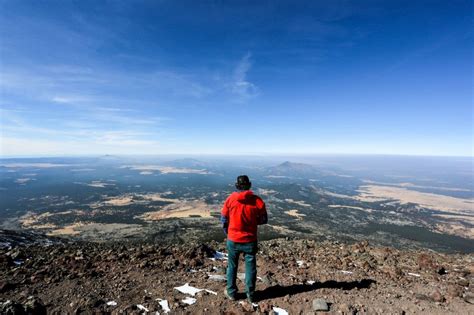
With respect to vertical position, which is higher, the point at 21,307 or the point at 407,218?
the point at 21,307

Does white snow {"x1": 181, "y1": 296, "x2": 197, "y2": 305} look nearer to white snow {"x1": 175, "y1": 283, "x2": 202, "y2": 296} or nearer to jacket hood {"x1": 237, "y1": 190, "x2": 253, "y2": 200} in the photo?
white snow {"x1": 175, "y1": 283, "x2": 202, "y2": 296}

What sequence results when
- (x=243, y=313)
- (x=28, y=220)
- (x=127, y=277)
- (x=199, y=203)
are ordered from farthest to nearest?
(x=199, y=203) < (x=28, y=220) < (x=127, y=277) < (x=243, y=313)

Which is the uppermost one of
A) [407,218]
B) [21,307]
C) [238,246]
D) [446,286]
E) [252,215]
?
[252,215]

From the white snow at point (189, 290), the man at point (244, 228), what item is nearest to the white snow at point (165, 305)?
the white snow at point (189, 290)

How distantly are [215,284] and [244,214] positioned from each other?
9.88ft

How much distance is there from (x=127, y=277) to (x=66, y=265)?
2875mm

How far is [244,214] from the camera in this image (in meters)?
6.27

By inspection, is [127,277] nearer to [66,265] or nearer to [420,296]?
[66,265]

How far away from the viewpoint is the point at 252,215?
20.7ft

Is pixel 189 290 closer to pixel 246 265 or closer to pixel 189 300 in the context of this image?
pixel 189 300

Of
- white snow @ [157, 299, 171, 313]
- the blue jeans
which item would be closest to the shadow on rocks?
the blue jeans

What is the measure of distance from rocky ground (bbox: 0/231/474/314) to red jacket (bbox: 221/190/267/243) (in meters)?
1.74

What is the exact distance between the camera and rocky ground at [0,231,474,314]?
6.15 meters

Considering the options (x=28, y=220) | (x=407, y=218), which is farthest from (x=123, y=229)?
(x=407, y=218)
